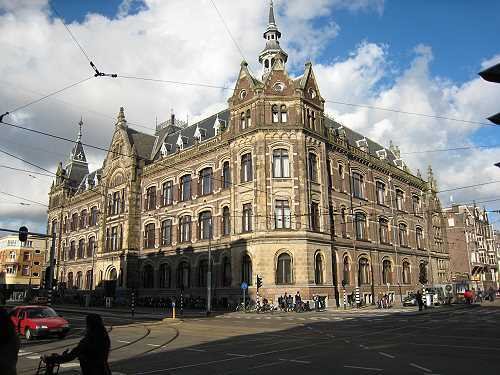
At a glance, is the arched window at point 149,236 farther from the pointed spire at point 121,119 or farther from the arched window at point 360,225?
the arched window at point 360,225

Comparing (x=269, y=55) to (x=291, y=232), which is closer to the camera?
(x=291, y=232)

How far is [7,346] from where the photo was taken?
5223mm

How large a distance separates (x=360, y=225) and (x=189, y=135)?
22079mm

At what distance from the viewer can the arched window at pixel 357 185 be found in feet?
156

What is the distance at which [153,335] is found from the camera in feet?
60.1

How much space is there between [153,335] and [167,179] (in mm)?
32827

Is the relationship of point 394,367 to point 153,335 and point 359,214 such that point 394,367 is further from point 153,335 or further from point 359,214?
point 359,214

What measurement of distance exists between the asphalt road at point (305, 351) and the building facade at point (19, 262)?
A: 87.1m

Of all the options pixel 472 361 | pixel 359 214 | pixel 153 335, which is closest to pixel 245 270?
pixel 359 214

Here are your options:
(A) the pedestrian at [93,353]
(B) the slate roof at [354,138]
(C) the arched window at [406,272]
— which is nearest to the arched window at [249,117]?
(B) the slate roof at [354,138]

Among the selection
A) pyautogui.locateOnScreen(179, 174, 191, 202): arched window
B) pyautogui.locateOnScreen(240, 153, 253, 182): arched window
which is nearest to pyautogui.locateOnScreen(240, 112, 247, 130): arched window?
pyautogui.locateOnScreen(240, 153, 253, 182): arched window

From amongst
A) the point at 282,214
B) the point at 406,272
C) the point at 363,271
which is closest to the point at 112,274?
the point at 282,214

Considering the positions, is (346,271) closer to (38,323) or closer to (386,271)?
(386,271)

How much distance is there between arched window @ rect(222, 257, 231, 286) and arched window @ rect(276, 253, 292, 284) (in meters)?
5.78
